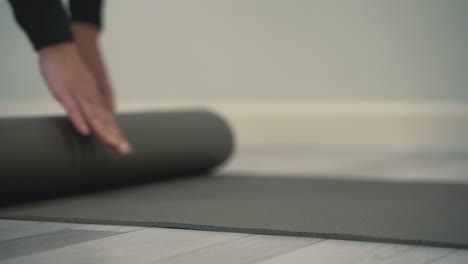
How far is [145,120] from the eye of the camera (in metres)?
2.03

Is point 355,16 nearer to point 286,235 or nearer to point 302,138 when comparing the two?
point 302,138

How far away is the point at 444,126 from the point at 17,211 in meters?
2.11

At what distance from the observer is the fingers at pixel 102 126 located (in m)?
1.75

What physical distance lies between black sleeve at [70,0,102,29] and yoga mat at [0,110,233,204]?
39 cm

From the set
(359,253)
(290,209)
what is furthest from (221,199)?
(359,253)

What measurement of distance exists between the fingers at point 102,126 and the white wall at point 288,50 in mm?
1746

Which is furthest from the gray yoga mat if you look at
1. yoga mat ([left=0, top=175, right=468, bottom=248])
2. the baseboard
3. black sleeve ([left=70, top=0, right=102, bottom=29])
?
the baseboard

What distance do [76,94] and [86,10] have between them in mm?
537

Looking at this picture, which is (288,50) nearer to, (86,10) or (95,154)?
(86,10)

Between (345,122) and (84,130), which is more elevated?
(84,130)

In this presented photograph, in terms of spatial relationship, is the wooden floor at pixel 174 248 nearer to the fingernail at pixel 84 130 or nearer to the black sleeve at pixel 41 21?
the fingernail at pixel 84 130

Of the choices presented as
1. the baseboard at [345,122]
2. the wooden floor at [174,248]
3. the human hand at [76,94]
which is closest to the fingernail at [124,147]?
the human hand at [76,94]

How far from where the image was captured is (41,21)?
1747mm

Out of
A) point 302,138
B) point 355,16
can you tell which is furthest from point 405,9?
point 302,138
